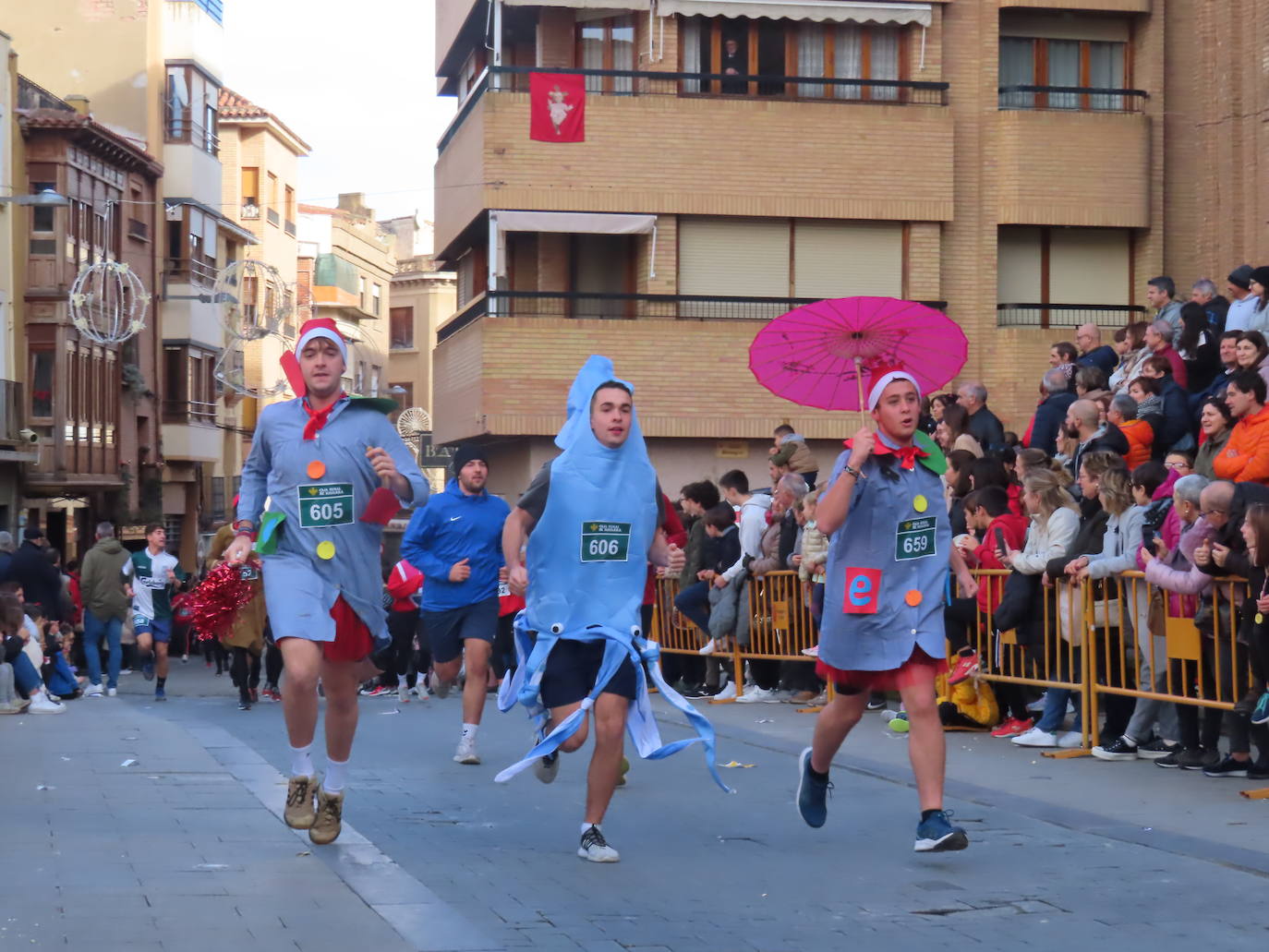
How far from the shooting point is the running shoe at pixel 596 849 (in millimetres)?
8141

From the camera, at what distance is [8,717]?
1764 cm

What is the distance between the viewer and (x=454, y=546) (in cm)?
1358

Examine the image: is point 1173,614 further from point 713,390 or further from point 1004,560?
point 713,390

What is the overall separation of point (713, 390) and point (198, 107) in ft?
100

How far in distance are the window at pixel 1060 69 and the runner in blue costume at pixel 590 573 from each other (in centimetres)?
2420

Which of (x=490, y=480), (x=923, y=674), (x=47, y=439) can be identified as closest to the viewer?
(x=923, y=674)

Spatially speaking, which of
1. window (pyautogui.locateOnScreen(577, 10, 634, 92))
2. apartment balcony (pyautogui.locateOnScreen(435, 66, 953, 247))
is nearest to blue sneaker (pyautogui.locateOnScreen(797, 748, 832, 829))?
apartment balcony (pyautogui.locateOnScreen(435, 66, 953, 247))

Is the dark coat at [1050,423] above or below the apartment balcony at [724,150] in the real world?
below

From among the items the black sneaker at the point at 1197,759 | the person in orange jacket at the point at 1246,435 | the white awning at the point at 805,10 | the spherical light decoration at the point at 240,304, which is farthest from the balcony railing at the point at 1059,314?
the black sneaker at the point at 1197,759

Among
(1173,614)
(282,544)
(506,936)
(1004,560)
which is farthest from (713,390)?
(506,936)

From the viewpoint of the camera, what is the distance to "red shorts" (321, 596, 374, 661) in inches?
341

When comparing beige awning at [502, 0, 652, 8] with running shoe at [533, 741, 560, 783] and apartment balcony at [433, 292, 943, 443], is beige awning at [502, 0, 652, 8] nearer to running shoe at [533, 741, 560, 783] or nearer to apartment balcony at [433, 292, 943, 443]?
apartment balcony at [433, 292, 943, 443]

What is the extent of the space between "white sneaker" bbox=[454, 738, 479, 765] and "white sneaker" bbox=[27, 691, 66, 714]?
7.37 m

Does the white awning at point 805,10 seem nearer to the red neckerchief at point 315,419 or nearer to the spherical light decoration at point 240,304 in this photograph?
the spherical light decoration at point 240,304
